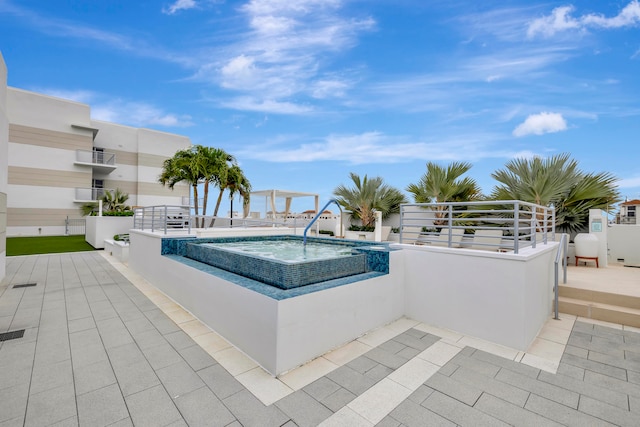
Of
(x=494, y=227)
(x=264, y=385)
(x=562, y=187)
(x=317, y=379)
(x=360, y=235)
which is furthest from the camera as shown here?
(x=360, y=235)

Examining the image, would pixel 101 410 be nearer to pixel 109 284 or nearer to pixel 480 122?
pixel 109 284

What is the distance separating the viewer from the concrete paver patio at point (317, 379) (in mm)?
2105

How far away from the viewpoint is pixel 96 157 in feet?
67.2

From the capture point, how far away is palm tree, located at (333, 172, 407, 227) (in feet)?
41.8

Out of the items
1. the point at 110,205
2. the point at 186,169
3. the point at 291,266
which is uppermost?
the point at 186,169

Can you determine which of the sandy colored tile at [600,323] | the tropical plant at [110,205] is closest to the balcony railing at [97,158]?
the tropical plant at [110,205]

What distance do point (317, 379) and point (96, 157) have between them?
24.5m

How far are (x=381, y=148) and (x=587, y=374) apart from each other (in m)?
13.0

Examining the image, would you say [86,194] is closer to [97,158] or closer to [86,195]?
[86,195]

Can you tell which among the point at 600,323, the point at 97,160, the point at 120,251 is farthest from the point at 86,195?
the point at 600,323

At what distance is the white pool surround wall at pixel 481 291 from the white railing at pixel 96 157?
76.8ft

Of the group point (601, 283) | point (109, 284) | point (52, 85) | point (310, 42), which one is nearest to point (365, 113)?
point (310, 42)

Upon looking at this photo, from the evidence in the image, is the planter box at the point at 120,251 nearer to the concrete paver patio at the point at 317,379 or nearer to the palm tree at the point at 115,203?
the concrete paver patio at the point at 317,379

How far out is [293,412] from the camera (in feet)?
7.04
